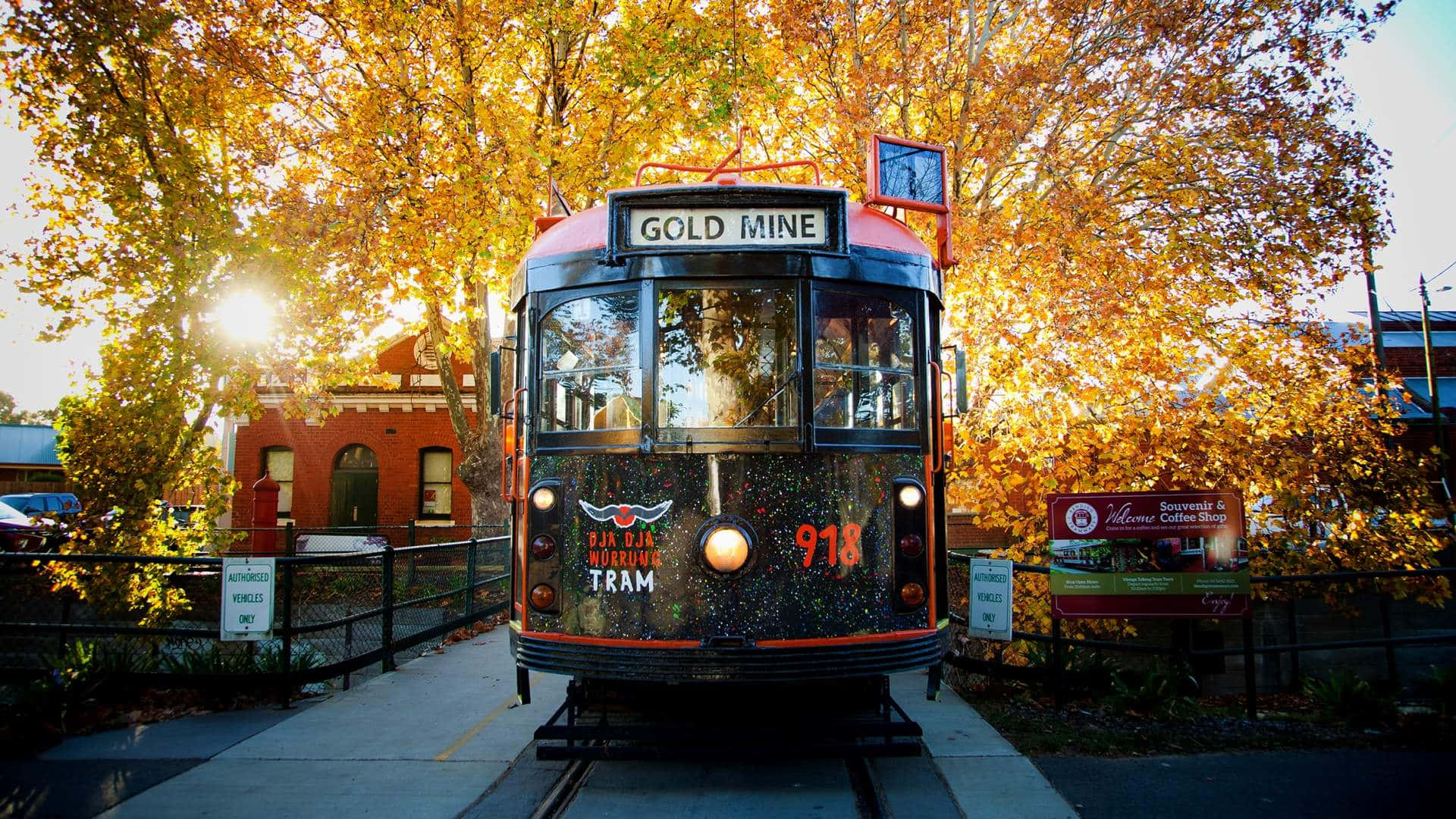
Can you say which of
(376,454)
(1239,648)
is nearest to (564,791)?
(1239,648)

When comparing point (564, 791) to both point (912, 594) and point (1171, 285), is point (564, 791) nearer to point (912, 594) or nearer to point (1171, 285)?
point (912, 594)

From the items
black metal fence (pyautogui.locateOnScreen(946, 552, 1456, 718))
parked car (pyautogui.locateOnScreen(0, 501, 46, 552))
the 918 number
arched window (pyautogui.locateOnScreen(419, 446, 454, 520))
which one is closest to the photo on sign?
black metal fence (pyautogui.locateOnScreen(946, 552, 1456, 718))

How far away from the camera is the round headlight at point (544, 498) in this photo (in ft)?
16.2

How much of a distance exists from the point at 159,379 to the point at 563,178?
6.53 m

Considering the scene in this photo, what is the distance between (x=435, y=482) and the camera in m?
22.7

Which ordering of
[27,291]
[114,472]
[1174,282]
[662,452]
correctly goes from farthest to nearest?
[1174,282] → [27,291] → [114,472] → [662,452]

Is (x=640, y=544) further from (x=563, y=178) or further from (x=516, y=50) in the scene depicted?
(x=516, y=50)

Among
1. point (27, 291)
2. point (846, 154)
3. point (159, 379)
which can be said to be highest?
point (846, 154)

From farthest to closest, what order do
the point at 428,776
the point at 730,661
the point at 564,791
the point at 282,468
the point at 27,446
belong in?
1. the point at 27,446
2. the point at 282,468
3. the point at 428,776
4. the point at 564,791
5. the point at 730,661

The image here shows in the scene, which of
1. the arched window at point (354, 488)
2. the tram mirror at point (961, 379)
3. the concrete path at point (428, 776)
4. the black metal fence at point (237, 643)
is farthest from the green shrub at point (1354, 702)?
the arched window at point (354, 488)

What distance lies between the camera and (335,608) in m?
7.75

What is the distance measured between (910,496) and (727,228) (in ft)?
6.14

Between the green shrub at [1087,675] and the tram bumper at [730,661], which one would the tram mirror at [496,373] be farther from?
the green shrub at [1087,675]

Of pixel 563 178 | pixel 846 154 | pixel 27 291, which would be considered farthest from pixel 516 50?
pixel 27 291
